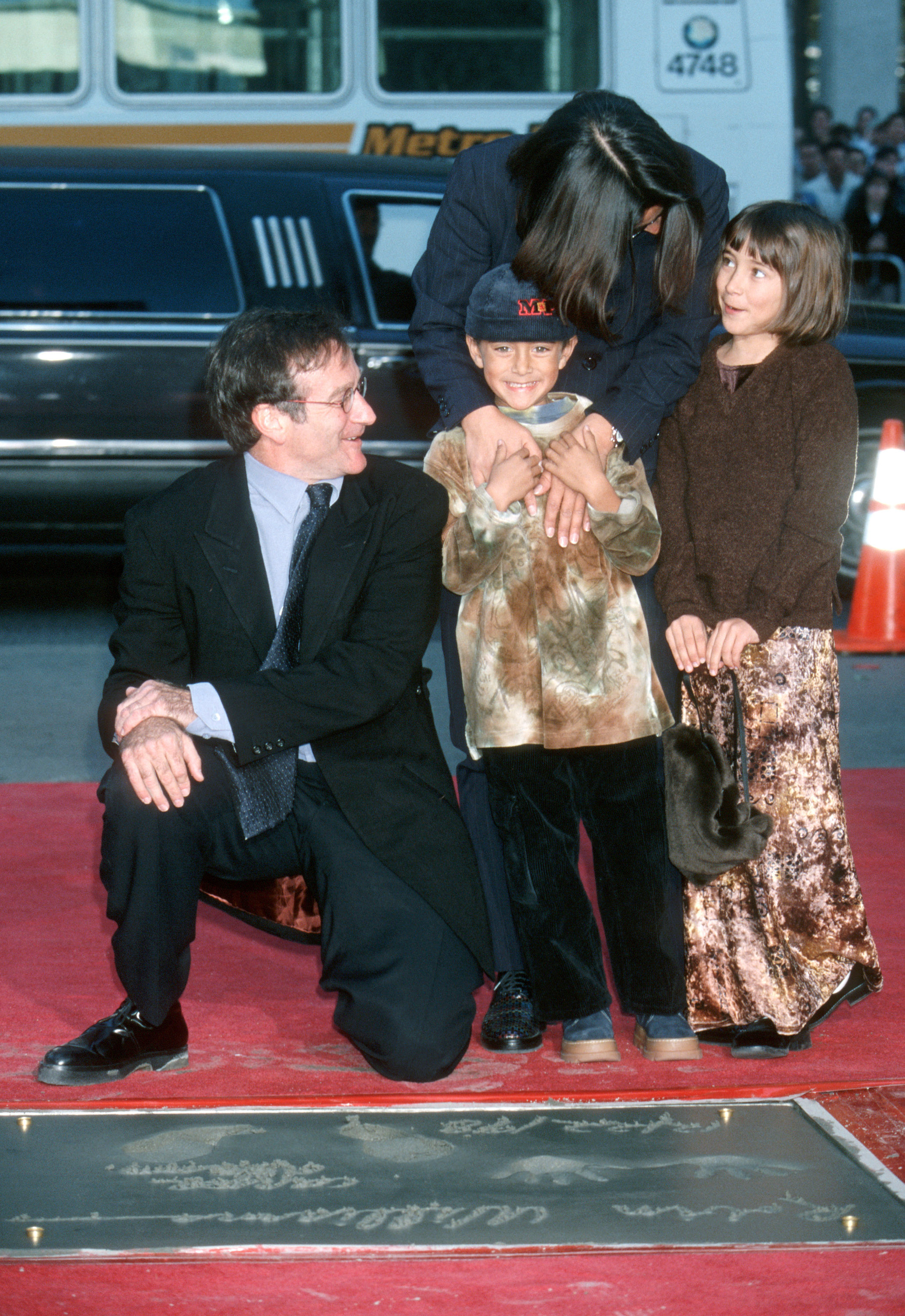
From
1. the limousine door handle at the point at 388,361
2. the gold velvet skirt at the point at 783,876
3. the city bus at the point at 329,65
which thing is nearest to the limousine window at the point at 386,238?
the limousine door handle at the point at 388,361

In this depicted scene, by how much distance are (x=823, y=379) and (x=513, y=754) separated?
0.83m

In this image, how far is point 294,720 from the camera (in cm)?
281

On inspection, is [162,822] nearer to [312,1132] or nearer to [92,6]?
[312,1132]

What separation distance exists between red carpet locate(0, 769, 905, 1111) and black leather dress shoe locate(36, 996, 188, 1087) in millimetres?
26

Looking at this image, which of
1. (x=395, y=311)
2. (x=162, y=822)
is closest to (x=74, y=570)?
(x=395, y=311)

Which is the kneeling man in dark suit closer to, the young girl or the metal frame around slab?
the metal frame around slab

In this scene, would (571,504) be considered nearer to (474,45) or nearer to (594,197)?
(594,197)

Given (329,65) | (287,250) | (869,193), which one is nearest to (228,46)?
(329,65)

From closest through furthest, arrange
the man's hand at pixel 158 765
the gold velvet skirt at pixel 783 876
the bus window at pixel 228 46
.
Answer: the man's hand at pixel 158 765 → the gold velvet skirt at pixel 783 876 → the bus window at pixel 228 46

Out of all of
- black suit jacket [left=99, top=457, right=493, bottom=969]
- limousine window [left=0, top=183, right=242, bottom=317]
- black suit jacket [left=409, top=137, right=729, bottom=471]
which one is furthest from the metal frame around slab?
limousine window [left=0, top=183, right=242, bottom=317]

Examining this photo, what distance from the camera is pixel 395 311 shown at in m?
7.29

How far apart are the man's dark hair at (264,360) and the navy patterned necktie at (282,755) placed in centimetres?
17

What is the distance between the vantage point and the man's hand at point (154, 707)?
109 inches

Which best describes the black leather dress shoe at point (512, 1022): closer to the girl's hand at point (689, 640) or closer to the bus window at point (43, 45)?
the girl's hand at point (689, 640)
